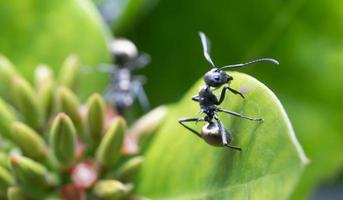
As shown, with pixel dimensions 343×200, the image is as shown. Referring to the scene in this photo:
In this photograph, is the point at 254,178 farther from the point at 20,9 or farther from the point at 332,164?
the point at 20,9

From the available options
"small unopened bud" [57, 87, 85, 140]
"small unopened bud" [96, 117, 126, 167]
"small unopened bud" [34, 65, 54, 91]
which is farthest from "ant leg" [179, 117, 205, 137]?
"small unopened bud" [34, 65, 54, 91]

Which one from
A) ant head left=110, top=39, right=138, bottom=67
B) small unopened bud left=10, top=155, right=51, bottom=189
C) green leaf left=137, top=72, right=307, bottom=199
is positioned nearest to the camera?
green leaf left=137, top=72, right=307, bottom=199

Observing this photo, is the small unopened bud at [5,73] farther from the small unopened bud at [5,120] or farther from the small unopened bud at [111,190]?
the small unopened bud at [111,190]

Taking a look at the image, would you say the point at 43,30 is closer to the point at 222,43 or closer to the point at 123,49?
the point at 123,49

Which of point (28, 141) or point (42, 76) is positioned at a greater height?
point (42, 76)

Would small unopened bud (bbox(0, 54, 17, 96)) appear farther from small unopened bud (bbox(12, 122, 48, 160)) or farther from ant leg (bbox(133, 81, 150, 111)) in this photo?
ant leg (bbox(133, 81, 150, 111))

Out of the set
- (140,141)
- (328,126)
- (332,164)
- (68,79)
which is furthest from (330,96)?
(68,79)

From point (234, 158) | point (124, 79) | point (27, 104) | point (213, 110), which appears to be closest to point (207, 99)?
point (213, 110)

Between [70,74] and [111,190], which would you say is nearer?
[111,190]
